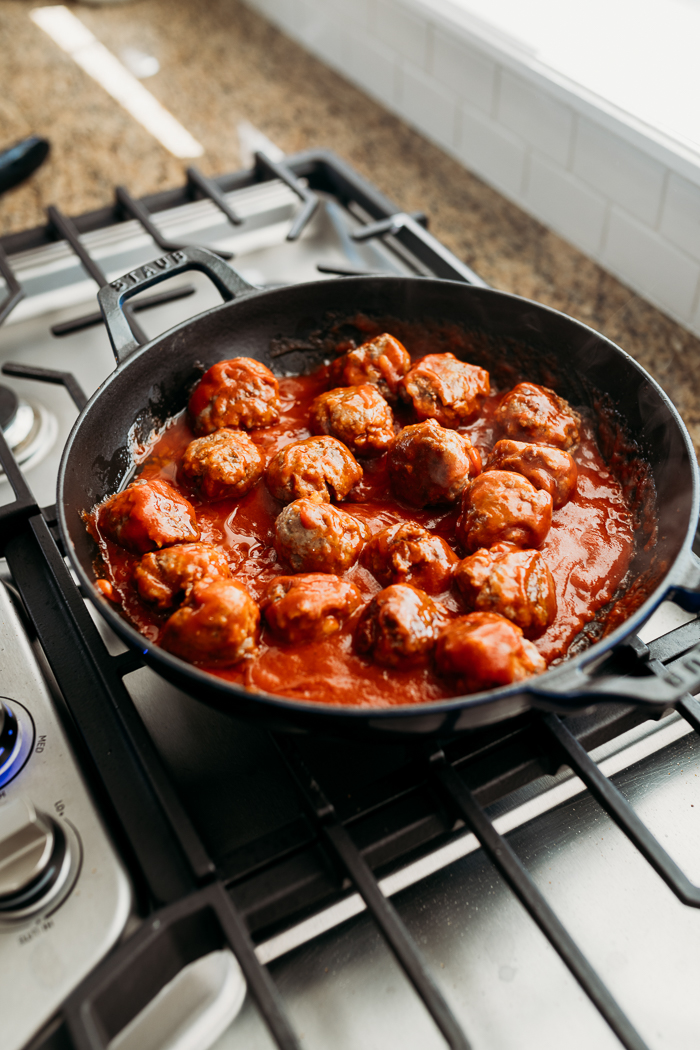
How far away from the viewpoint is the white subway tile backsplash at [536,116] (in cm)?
197

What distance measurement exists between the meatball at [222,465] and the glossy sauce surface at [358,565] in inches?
1.0

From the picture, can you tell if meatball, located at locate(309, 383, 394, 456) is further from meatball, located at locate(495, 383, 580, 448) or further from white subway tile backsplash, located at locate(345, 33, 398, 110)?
white subway tile backsplash, located at locate(345, 33, 398, 110)

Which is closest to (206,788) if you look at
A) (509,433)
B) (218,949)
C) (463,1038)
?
(218,949)

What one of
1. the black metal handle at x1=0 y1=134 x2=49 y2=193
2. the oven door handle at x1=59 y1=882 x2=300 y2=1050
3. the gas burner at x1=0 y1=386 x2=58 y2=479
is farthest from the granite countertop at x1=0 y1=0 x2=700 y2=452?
the oven door handle at x1=59 y1=882 x2=300 y2=1050

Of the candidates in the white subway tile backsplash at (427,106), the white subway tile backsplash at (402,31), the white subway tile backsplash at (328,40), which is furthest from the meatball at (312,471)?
the white subway tile backsplash at (328,40)

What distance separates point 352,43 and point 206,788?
2.57 metres

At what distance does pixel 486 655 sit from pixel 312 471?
1.61ft

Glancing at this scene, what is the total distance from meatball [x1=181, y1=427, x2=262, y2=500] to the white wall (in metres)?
1.10

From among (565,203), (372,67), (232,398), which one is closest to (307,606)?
(232,398)

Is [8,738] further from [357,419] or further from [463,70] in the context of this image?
[463,70]

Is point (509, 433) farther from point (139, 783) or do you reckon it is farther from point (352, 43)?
point (352, 43)

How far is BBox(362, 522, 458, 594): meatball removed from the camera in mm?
1228

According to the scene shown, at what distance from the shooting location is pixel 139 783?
1.05m

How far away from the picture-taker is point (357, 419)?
146cm
